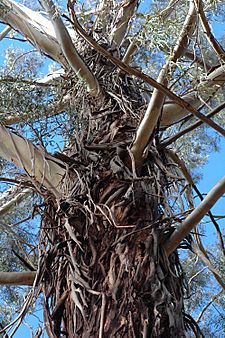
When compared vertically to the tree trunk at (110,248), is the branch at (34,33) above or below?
above

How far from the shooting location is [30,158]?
6.24 feet

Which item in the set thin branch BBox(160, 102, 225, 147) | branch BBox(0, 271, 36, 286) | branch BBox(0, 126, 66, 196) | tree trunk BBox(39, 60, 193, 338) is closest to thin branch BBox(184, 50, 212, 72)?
thin branch BBox(160, 102, 225, 147)

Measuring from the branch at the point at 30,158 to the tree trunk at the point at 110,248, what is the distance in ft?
0.17

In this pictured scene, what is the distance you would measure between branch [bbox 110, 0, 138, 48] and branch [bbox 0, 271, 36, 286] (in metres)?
1.42

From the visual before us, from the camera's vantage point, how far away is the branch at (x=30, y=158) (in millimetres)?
1902

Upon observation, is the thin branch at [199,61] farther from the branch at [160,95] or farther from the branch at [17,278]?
the branch at [17,278]

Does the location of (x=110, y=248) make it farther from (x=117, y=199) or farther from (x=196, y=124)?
(x=196, y=124)

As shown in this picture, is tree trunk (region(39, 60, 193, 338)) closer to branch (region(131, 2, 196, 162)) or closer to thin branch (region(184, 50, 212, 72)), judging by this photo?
branch (region(131, 2, 196, 162))

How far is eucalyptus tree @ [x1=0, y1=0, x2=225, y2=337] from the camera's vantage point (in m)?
1.53

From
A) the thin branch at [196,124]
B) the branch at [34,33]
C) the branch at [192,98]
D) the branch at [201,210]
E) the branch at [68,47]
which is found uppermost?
the branch at [34,33]

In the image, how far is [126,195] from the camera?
177cm

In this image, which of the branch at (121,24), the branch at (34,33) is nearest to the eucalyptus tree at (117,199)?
the branch at (34,33)

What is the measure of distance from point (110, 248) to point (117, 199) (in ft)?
0.64

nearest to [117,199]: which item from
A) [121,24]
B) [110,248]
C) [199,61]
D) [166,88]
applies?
[110,248]
